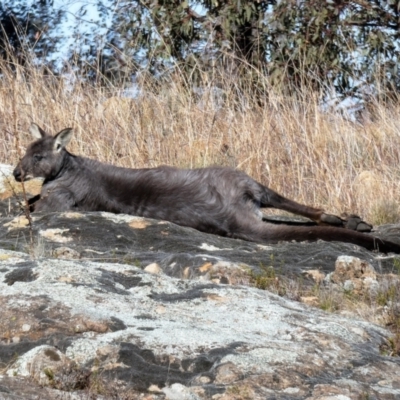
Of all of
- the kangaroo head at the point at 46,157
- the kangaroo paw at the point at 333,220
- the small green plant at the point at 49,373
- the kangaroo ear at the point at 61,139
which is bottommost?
the small green plant at the point at 49,373

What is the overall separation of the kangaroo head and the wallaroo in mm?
196

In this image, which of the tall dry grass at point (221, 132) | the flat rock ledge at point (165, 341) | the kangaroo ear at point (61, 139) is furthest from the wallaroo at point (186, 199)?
the flat rock ledge at point (165, 341)

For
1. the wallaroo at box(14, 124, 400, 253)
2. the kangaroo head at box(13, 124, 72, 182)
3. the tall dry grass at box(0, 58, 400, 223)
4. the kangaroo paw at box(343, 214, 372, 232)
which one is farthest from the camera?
the tall dry grass at box(0, 58, 400, 223)

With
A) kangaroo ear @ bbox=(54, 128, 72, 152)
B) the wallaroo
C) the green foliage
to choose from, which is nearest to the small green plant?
the wallaroo

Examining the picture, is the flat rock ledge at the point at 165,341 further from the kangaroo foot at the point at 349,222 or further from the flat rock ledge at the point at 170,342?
the kangaroo foot at the point at 349,222

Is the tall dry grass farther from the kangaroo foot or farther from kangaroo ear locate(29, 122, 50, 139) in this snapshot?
the kangaroo foot

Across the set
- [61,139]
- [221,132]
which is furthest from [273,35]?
[61,139]

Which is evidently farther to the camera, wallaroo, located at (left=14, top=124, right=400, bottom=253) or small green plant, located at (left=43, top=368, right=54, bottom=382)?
wallaroo, located at (left=14, top=124, right=400, bottom=253)

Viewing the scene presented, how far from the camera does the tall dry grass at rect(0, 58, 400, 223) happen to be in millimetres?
10523

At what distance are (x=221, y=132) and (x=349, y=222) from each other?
A: 3755 millimetres

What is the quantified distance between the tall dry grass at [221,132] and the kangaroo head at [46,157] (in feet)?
4.81

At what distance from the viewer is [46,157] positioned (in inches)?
361

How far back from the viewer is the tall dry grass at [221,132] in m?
10.5

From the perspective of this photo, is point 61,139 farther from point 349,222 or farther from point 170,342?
point 170,342
